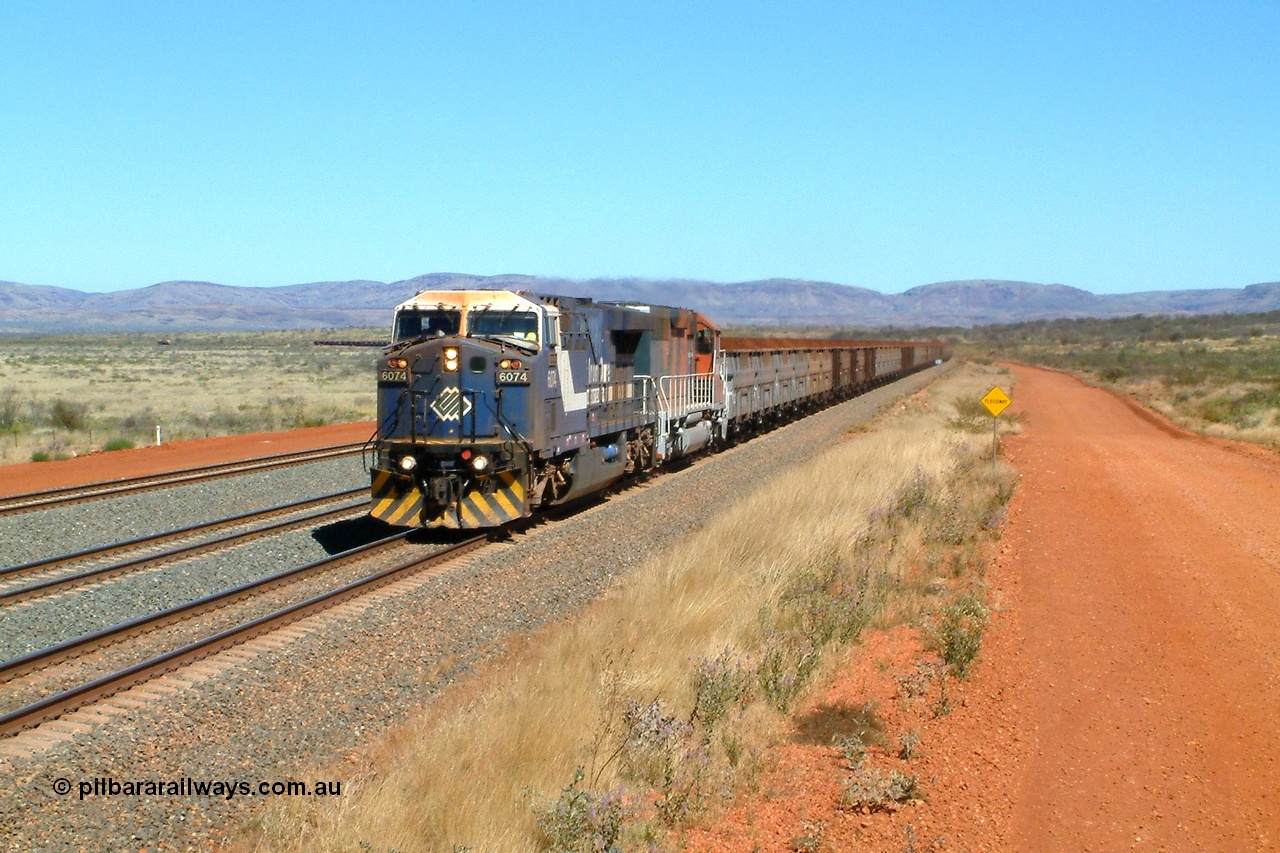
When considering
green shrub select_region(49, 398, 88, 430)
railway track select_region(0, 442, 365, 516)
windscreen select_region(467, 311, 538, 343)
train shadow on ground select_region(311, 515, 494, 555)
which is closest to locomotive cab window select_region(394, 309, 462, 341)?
windscreen select_region(467, 311, 538, 343)

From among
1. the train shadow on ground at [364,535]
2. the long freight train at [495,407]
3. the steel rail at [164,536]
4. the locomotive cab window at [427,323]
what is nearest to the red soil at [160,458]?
the steel rail at [164,536]

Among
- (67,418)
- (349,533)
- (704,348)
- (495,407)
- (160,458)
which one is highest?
(704,348)

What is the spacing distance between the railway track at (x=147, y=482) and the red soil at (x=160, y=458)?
4.65ft

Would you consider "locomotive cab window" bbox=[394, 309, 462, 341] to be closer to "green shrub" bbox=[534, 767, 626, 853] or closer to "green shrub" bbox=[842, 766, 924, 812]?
"green shrub" bbox=[534, 767, 626, 853]

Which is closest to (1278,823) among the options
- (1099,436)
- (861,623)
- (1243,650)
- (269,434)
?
(1243,650)

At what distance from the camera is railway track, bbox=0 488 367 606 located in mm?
12383

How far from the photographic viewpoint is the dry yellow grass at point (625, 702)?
20.5 ft

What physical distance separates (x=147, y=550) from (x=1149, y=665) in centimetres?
1219

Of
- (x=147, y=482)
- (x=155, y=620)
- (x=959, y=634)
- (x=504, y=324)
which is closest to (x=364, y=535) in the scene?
(x=504, y=324)

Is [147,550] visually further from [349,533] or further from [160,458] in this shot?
[160,458]

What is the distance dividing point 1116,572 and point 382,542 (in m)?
9.30

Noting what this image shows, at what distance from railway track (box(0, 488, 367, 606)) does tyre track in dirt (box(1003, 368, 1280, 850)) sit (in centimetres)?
1003

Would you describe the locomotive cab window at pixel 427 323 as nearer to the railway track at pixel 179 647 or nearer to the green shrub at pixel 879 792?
the railway track at pixel 179 647

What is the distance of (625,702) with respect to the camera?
809 cm
